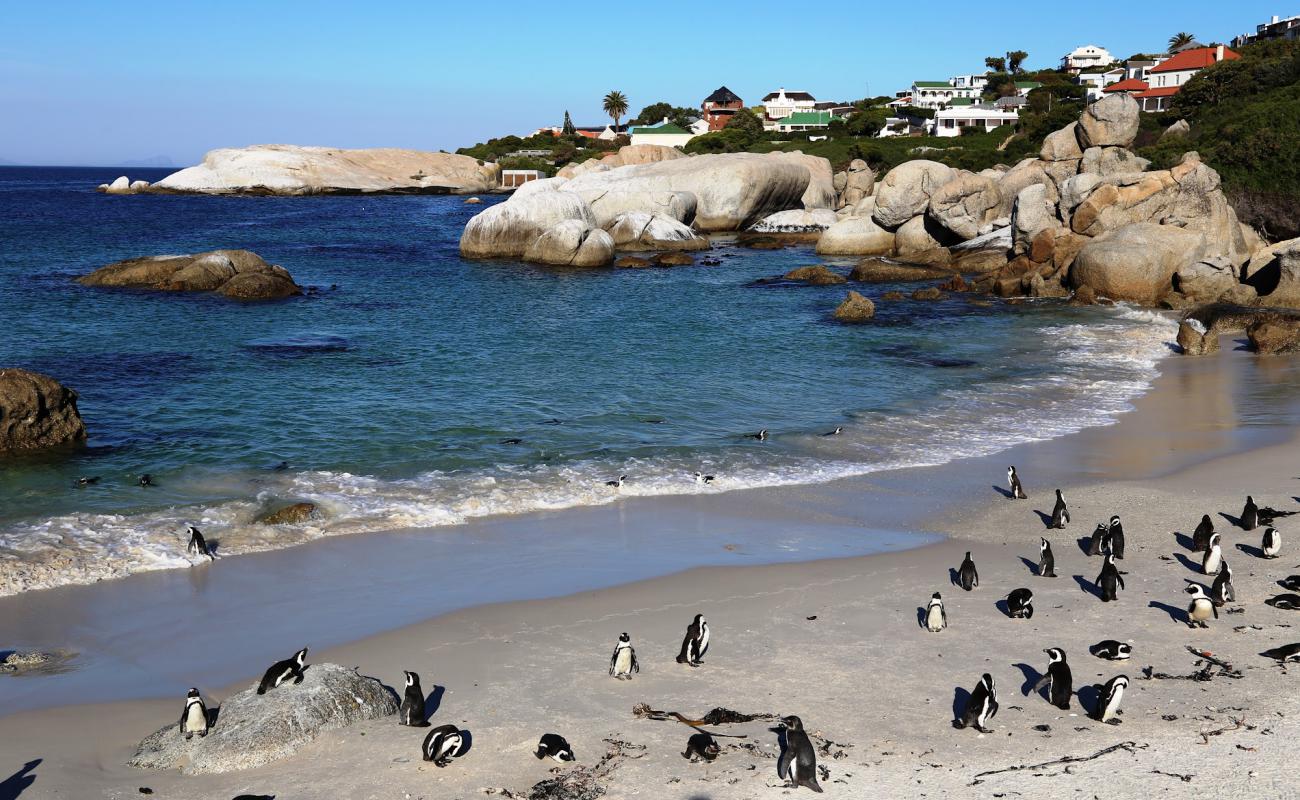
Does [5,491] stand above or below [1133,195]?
below

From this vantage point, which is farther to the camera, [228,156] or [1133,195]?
[228,156]

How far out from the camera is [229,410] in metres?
22.7

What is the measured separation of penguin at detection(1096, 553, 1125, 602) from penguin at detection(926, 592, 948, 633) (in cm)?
215

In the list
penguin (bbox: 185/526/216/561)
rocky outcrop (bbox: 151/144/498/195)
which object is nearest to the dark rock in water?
penguin (bbox: 185/526/216/561)

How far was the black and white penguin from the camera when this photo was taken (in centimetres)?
1206

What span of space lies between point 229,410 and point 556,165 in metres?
110

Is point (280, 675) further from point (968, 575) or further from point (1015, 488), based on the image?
point (1015, 488)

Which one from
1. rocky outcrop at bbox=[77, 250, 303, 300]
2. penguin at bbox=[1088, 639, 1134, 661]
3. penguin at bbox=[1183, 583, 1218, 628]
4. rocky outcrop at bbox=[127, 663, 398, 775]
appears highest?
rocky outcrop at bbox=[77, 250, 303, 300]

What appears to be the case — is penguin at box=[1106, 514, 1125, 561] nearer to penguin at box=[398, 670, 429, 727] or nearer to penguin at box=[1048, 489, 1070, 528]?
penguin at box=[1048, 489, 1070, 528]

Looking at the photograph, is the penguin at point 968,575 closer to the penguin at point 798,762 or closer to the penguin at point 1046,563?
the penguin at point 1046,563

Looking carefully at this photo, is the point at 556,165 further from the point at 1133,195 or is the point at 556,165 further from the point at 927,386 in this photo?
the point at 927,386

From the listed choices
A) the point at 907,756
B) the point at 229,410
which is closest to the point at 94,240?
the point at 229,410

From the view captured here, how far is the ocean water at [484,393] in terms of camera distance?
17.2 m

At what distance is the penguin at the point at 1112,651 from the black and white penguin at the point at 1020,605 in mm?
1247
